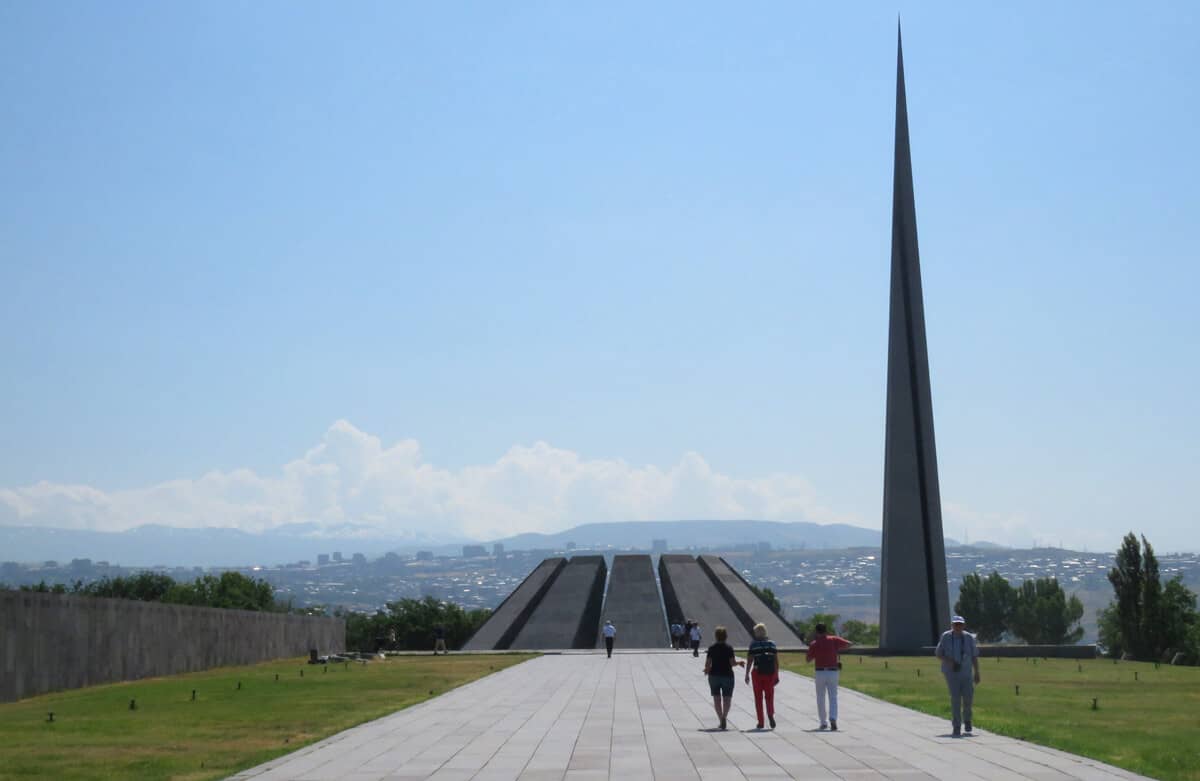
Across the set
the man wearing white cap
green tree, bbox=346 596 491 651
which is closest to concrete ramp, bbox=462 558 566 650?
green tree, bbox=346 596 491 651

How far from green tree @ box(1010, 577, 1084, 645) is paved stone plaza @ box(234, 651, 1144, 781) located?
71192 millimetres

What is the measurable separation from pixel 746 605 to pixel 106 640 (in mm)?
27641

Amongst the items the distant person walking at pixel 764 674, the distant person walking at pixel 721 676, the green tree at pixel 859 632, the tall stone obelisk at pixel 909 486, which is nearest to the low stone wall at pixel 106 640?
the distant person walking at pixel 721 676

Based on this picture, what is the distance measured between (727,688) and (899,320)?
24687mm

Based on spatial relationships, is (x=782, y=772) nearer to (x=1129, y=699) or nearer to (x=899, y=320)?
(x=1129, y=699)

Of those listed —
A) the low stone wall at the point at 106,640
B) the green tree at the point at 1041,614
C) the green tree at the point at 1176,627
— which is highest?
the low stone wall at the point at 106,640

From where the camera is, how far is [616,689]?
72.2 ft

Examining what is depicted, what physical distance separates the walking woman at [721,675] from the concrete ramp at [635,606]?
29163 mm

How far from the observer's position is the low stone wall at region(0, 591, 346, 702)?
2169cm

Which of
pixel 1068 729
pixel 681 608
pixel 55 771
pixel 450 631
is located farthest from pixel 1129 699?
pixel 450 631

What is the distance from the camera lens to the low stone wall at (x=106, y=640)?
21.7 metres

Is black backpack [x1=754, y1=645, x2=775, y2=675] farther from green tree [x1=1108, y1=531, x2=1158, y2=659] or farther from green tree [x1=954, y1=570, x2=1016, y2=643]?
green tree [x1=954, y1=570, x2=1016, y2=643]

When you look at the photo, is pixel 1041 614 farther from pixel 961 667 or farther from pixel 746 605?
pixel 961 667

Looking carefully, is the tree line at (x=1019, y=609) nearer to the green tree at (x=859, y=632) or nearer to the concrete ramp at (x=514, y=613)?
the green tree at (x=859, y=632)
